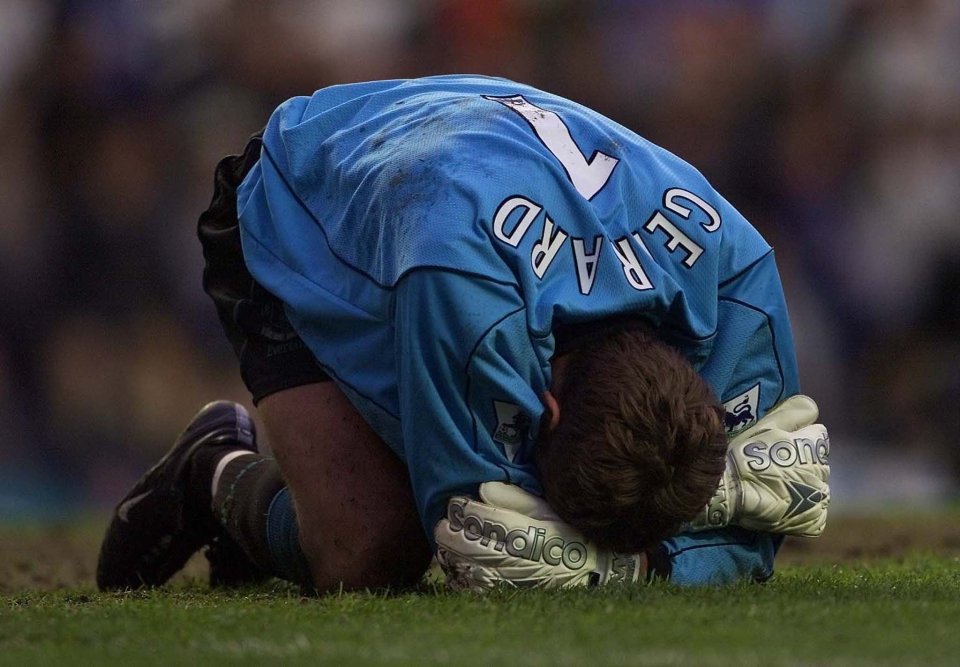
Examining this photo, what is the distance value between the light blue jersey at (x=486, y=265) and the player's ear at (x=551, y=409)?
0.08 feet

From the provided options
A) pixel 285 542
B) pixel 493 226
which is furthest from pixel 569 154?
pixel 285 542

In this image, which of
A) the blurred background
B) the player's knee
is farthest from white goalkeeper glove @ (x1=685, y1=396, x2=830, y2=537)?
the blurred background

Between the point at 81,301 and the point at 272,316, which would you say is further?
the point at 81,301

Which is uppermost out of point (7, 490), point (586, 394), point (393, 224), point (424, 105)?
point (424, 105)

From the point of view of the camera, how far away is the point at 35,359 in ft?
25.8

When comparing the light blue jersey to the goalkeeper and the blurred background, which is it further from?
the blurred background

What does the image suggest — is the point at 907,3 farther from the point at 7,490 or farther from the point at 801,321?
the point at 7,490

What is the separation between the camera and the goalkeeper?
3.08 metres

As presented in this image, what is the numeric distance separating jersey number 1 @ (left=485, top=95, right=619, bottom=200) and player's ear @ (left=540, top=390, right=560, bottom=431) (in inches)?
19.6

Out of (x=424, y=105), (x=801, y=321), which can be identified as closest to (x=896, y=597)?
(x=424, y=105)

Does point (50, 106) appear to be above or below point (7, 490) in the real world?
above

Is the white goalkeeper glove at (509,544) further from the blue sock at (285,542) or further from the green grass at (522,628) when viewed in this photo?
the blue sock at (285,542)

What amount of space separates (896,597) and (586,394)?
2.62 feet

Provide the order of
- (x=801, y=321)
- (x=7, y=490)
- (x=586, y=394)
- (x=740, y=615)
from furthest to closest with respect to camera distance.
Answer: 1. (x=801, y=321)
2. (x=7, y=490)
3. (x=586, y=394)
4. (x=740, y=615)
